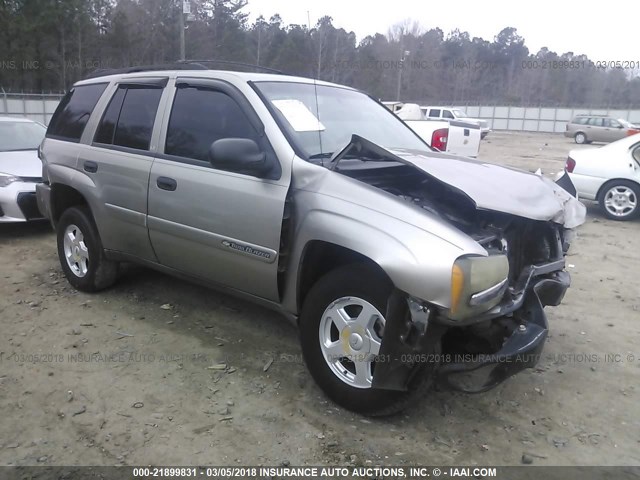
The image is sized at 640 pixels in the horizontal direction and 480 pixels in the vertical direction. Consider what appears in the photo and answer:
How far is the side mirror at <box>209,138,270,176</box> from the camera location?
313 centimetres

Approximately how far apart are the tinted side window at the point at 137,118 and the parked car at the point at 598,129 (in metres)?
30.6

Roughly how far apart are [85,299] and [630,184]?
27.1 feet

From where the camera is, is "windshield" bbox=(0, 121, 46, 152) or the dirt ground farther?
"windshield" bbox=(0, 121, 46, 152)

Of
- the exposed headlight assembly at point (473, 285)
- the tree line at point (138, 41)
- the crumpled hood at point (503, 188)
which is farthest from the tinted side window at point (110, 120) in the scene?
the tree line at point (138, 41)

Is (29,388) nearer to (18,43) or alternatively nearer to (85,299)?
(85,299)

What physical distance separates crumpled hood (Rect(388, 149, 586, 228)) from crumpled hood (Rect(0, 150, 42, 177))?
214 inches

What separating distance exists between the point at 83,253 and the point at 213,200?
1.95 metres

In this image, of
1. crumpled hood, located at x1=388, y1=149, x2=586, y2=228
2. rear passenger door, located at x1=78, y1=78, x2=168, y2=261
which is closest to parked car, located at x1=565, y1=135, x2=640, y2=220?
crumpled hood, located at x1=388, y1=149, x2=586, y2=228

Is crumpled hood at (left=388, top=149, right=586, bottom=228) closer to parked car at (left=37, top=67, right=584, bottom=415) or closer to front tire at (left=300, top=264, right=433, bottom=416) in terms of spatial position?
parked car at (left=37, top=67, right=584, bottom=415)

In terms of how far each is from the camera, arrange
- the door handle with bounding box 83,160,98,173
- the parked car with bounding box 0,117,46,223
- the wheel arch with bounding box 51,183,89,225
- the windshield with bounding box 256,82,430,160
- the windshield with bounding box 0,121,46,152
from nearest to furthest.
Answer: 1. the windshield with bounding box 256,82,430,160
2. the door handle with bounding box 83,160,98,173
3. the wheel arch with bounding box 51,183,89,225
4. the parked car with bounding box 0,117,46,223
5. the windshield with bounding box 0,121,46,152

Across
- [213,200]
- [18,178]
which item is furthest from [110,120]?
[18,178]

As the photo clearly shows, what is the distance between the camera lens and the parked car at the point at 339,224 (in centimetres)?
269

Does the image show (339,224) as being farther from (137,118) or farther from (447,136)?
(447,136)

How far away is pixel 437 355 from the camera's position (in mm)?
2719
